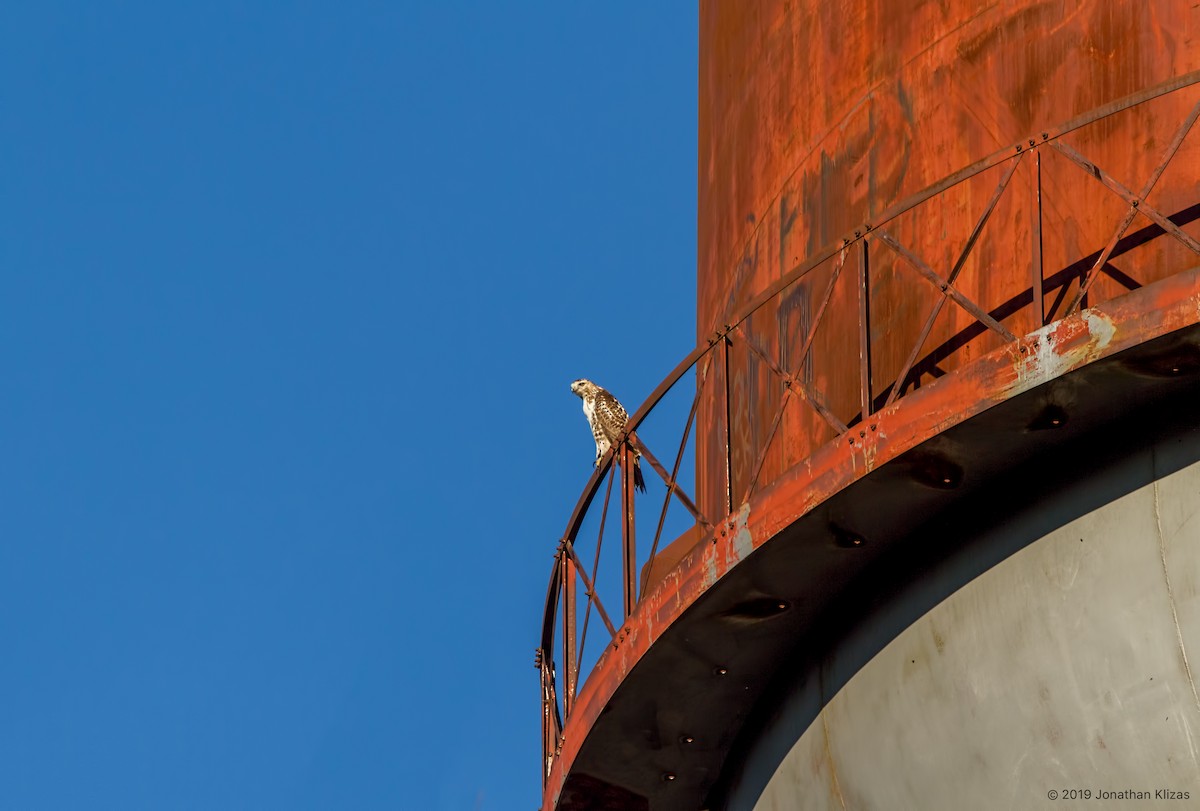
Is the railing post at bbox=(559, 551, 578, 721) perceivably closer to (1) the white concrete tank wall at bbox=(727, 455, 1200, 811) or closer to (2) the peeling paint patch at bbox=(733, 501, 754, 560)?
(1) the white concrete tank wall at bbox=(727, 455, 1200, 811)

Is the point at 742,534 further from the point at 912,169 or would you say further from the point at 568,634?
the point at 568,634

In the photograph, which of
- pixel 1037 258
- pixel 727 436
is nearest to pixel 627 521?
pixel 727 436

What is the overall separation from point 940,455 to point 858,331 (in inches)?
52.2

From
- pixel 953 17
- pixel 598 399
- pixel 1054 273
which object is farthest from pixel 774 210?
pixel 598 399

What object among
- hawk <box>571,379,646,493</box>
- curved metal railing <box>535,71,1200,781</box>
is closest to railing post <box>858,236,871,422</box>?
curved metal railing <box>535,71,1200,781</box>

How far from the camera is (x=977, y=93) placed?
10023 millimetres

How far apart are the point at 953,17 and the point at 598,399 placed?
17.4 feet

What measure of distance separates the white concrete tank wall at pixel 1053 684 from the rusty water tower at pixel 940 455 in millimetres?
13

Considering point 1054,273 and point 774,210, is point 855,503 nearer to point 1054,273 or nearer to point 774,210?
point 1054,273

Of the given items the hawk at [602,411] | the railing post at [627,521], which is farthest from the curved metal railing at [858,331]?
the hawk at [602,411]

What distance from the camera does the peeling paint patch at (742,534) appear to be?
9570 mm

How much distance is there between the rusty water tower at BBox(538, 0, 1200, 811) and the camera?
864 cm

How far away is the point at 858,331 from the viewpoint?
10250mm

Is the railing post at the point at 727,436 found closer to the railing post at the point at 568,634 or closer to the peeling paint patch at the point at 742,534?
the peeling paint patch at the point at 742,534
